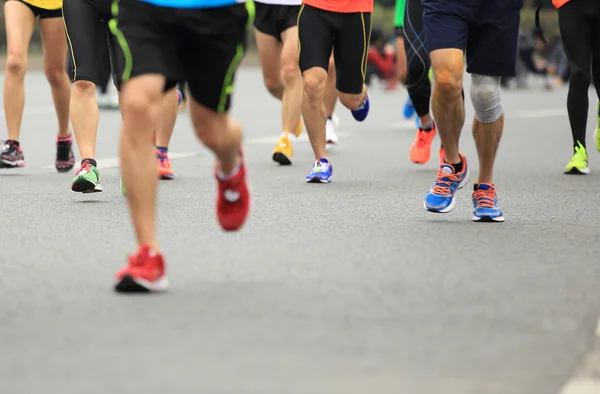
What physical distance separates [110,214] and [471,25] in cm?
207

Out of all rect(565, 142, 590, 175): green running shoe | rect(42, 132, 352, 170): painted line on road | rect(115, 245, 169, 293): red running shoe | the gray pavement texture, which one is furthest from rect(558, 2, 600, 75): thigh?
rect(115, 245, 169, 293): red running shoe

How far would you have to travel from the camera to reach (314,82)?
29.5ft

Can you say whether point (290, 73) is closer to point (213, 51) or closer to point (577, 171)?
point (577, 171)

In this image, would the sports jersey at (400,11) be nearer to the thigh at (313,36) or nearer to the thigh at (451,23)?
the thigh at (313,36)

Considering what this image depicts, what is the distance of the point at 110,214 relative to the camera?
7.05m

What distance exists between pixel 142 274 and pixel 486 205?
2708 millimetres

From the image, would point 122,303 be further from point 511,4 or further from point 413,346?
point 511,4

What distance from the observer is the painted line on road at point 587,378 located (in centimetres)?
341

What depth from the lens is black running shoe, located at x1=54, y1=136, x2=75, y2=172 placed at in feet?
31.1

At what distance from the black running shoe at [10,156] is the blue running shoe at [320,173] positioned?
210 cm

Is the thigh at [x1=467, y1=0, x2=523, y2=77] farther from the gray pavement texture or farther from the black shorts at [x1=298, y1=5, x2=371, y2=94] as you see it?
the black shorts at [x1=298, y1=5, x2=371, y2=94]

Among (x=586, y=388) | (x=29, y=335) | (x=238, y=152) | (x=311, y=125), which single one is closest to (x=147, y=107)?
(x=238, y=152)

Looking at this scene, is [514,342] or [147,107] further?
[147,107]

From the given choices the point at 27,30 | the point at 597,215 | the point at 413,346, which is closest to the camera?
the point at 413,346
